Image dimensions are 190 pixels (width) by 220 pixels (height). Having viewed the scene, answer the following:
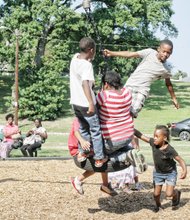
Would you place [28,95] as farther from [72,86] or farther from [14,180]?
[72,86]

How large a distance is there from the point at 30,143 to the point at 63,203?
668 centimetres

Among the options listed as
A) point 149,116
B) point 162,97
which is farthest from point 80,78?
point 162,97

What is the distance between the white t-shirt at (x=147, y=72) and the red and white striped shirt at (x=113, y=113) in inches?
37.9

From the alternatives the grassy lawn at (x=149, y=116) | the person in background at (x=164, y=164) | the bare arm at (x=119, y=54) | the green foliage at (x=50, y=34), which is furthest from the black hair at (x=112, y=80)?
the green foliage at (x=50, y=34)

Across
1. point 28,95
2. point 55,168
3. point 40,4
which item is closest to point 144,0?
point 40,4

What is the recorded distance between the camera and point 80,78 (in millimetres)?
6039

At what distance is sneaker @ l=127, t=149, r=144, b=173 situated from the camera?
20.2ft

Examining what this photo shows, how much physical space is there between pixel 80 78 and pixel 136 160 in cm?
115

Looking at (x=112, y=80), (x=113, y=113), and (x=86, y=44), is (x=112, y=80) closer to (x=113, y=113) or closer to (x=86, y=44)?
(x=113, y=113)

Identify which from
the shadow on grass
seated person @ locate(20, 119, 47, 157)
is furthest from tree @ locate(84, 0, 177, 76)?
seated person @ locate(20, 119, 47, 157)

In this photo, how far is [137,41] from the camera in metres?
43.3

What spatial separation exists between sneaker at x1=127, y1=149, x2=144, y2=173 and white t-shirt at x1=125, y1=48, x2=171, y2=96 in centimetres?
123

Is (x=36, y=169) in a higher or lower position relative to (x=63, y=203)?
lower

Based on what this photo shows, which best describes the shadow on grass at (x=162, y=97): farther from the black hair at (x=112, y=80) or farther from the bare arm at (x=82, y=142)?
the bare arm at (x=82, y=142)
